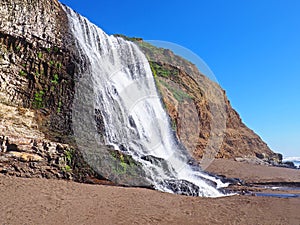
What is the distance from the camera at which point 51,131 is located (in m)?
11.9

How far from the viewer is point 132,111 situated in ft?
56.7

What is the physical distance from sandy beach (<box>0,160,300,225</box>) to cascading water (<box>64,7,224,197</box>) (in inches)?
96.9

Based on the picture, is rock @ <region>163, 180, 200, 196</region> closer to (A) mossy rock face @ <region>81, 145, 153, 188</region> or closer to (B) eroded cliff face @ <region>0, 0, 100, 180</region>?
(A) mossy rock face @ <region>81, 145, 153, 188</region>

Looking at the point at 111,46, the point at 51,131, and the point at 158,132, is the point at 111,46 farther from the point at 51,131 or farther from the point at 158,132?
the point at 51,131

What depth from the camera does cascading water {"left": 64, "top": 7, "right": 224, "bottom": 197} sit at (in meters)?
13.6

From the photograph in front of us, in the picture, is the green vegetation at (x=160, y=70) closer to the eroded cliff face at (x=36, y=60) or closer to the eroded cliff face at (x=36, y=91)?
the eroded cliff face at (x=36, y=91)

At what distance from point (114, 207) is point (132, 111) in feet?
32.5

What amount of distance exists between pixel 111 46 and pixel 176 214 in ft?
45.2

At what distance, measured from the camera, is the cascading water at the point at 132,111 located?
13555 mm

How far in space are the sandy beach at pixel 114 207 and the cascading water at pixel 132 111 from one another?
2461mm

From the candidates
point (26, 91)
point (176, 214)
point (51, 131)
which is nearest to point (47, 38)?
point (26, 91)

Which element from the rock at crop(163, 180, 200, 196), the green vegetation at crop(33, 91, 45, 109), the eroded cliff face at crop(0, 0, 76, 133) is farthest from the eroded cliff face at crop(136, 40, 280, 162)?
the green vegetation at crop(33, 91, 45, 109)

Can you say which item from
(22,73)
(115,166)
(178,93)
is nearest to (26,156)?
(115,166)

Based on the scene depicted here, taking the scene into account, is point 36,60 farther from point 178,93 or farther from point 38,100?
point 178,93
